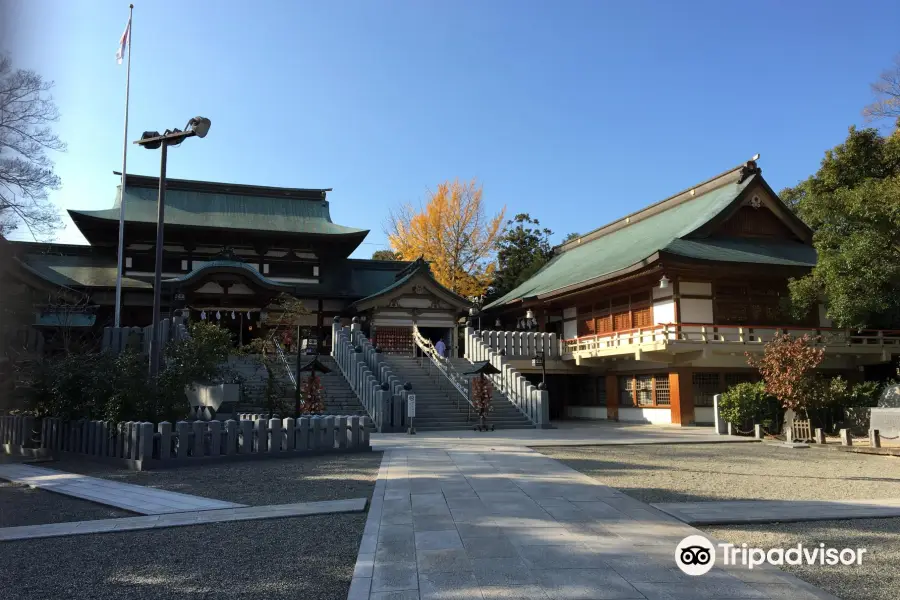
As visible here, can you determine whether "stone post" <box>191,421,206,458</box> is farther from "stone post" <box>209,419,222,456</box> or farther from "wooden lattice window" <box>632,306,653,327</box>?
"wooden lattice window" <box>632,306,653,327</box>

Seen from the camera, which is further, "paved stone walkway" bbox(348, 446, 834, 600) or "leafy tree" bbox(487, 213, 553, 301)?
"leafy tree" bbox(487, 213, 553, 301)

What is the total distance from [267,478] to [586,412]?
19.8m

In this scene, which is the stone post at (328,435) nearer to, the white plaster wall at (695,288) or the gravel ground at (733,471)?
the gravel ground at (733,471)

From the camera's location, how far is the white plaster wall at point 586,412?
2644 centimetres

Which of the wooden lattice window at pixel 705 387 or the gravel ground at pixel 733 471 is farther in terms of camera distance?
the wooden lattice window at pixel 705 387

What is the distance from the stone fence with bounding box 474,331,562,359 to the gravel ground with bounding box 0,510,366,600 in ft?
59.2

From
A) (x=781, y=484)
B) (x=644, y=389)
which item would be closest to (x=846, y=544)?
(x=781, y=484)

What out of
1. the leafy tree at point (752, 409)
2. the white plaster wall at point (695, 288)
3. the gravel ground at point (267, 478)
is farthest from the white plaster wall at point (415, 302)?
the gravel ground at point (267, 478)

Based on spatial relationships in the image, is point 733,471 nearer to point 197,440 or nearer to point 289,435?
point 289,435

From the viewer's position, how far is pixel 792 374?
16375 millimetres

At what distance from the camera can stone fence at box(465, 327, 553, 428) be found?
19250 mm

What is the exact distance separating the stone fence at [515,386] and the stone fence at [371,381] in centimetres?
371

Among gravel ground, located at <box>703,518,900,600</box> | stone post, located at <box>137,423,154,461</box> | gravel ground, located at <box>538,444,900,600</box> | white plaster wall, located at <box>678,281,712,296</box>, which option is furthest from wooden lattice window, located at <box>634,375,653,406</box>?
stone post, located at <box>137,423,154,461</box>

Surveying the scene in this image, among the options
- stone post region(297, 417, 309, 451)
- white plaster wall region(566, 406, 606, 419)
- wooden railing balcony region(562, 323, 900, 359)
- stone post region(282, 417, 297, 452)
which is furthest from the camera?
white plaster wall region(566, 406, 606, 419)
